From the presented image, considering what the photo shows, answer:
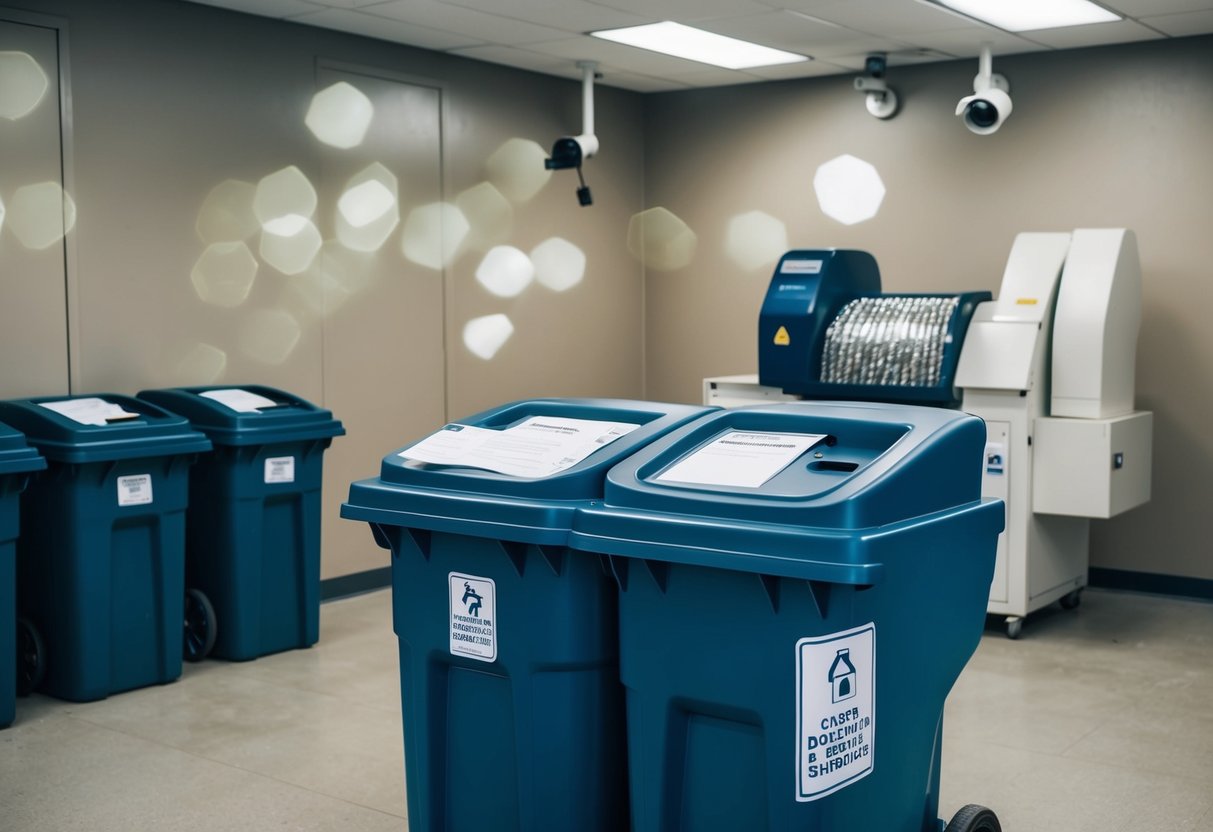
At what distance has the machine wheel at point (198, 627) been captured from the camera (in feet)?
14.8

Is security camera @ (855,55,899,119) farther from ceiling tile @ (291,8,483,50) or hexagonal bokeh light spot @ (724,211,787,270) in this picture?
ceiling tile @ (291,8,483,50)

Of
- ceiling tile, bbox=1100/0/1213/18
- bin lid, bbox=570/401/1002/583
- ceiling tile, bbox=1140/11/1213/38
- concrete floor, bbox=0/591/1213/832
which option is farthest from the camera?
ceiling tile, bbox=1140/11/1213/38

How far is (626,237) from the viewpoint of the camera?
686 centimetres

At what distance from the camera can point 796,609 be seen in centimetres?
202

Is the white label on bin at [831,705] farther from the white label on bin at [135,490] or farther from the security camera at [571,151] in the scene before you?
the security camera at [571,151]

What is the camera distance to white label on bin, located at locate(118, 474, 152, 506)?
13.3 feet

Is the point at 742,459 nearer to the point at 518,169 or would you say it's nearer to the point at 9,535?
the point at 9,535

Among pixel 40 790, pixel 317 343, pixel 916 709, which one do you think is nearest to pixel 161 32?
pixel 317 343

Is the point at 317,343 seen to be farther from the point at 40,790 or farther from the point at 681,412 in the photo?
the point at 681,412

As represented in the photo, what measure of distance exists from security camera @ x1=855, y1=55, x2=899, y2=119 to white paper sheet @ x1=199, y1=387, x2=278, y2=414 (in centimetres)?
310

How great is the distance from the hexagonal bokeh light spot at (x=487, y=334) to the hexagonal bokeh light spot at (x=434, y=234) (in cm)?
35

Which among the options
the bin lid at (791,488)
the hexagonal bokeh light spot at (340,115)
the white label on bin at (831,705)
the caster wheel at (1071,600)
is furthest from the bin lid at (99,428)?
the caster wheel at (1071,600)

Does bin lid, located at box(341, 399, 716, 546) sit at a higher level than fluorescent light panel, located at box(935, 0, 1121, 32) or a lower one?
lower

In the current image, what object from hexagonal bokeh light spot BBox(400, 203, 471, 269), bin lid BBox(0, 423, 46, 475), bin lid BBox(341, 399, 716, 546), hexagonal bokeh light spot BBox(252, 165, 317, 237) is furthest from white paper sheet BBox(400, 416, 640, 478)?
hexagonal bokeh light spot BBox(400, 203, 471, 269)
